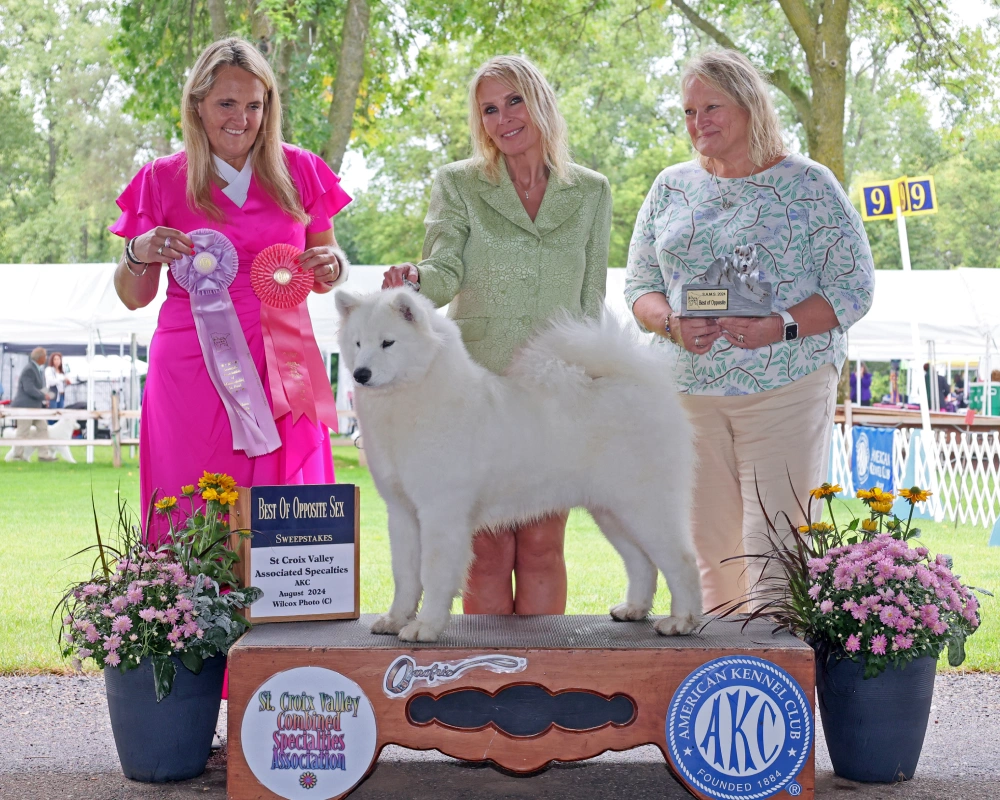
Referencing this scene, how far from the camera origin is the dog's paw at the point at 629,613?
3266 millimetres

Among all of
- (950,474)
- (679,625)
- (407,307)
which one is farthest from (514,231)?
(950,474)

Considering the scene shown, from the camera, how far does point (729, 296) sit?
3129mm

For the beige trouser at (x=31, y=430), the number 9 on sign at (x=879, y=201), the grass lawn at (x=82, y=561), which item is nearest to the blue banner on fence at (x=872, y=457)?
the grass lawn at (x=82, y=561)

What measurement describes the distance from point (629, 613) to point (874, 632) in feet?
2.62

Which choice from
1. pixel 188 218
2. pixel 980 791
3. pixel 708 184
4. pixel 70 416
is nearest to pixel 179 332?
pixel 188 218

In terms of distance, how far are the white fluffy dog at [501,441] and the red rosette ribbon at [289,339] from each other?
0.57 m

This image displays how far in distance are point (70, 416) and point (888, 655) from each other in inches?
550

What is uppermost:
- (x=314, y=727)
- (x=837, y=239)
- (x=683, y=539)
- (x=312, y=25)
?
(x=312, y=25)

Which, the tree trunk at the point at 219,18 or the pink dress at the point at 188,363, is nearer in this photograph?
the pink dress at the point at 188,363

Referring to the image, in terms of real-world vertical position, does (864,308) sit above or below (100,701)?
above

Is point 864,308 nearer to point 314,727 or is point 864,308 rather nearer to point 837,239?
point 837,239

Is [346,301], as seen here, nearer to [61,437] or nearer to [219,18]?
[219,18]

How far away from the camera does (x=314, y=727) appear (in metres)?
2.71

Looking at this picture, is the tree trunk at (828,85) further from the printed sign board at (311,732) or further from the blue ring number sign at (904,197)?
the printed sign board at (311,732)
